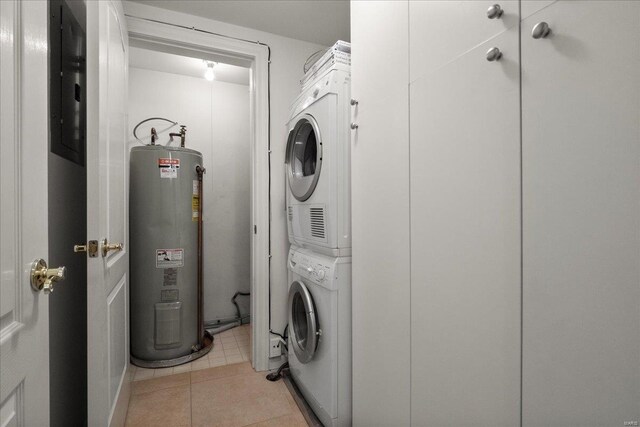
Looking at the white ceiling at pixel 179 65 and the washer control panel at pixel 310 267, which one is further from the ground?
the white ceiling at pixel 179 65

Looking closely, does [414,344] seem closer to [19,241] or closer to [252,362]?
[19,241]

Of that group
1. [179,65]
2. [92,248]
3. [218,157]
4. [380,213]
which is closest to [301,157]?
[380,213]

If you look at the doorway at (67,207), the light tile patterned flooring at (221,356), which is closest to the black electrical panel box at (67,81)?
the doorway at (67,207)

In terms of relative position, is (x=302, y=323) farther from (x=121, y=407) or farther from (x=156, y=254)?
(x=156, y=254)

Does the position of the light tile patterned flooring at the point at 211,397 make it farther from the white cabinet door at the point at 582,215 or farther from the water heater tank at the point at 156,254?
the white cabinet door at the point at 582,215

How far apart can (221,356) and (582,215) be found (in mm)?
2389

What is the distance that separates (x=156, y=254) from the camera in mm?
2096

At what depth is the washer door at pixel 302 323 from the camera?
1.45 meters

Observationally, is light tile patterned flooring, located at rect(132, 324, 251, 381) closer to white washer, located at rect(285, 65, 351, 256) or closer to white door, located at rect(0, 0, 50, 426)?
white washer, located at rect(285, 65, 351, 256)

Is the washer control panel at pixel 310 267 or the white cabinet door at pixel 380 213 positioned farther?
the washer control panel at pixel 310 267

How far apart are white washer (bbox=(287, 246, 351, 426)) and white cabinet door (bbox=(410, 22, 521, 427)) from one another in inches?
17.3

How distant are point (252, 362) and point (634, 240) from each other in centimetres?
215

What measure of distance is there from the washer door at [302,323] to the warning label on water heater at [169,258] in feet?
3.25

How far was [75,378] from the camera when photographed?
4.19 ft
